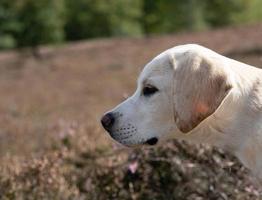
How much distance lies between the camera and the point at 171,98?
14.9ft

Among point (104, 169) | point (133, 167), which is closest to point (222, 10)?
point (104, 169)

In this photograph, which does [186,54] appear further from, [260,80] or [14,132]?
[14,132]

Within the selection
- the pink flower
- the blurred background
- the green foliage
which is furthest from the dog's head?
the green foliage

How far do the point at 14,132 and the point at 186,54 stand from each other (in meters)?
7.94

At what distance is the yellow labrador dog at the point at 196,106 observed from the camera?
4.25 meters

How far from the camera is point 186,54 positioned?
4453 millimetres

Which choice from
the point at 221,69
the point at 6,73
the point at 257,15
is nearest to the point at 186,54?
the point at 221,69

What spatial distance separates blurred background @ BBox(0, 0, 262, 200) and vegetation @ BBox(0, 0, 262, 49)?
7cm

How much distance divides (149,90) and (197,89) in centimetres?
50

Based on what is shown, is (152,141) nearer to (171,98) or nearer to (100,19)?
(171,98)

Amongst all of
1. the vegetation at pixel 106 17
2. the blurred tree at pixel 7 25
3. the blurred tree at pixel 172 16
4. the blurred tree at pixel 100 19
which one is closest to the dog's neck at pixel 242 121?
the vegetation at pixel 106 17

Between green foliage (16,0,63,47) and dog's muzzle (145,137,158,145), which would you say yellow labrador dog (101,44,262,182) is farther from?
green foliage (16,0,63,47)

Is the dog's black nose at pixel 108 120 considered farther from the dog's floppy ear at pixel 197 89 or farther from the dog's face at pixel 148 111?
the dog's floppy ear at pixel 197 89

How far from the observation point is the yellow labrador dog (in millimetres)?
4246
